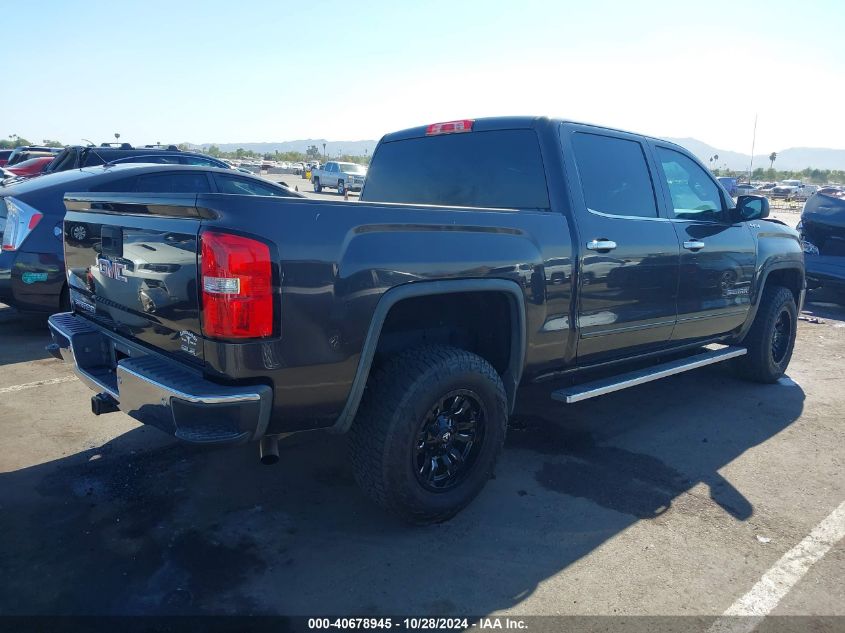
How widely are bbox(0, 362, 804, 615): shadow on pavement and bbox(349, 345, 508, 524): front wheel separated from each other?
229 millimetres

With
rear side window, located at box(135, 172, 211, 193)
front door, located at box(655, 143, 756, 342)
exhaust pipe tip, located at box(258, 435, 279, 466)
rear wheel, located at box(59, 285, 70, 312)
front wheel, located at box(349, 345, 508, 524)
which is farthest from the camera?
rear side window, located at box(135, 172, 211, 193)

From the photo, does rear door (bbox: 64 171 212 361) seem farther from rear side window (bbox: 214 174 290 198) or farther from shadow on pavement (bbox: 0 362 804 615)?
rear side window (bbox: 214 174 290 198)

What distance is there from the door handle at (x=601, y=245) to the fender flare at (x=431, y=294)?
64 cm

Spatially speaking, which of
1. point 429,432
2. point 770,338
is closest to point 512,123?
point 429,432

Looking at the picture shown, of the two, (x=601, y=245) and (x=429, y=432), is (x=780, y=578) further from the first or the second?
(x=601, y=245)

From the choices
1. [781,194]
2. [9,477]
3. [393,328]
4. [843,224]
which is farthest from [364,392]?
[781,194]

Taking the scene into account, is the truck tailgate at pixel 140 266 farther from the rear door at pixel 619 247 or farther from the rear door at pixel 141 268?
the rear door at pixel 619 247

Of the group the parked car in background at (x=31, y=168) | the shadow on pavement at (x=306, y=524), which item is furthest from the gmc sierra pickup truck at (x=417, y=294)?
the parked car in background at (x=31, y=168)

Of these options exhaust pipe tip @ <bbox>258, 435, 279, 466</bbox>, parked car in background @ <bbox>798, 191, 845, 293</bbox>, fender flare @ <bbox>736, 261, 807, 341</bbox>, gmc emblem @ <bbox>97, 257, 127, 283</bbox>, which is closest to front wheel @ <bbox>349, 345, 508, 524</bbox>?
exhaust pipe tip @ <bbox>258, 435, 279, 466</bbox>

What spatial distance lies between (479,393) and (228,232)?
1.47 metres

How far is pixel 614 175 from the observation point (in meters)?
4.19

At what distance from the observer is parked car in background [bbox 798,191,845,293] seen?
9164 mm

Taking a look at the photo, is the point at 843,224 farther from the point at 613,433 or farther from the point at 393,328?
the point at 393,328

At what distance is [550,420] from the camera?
4.83 metres
